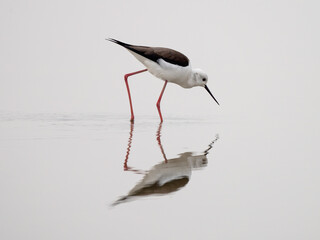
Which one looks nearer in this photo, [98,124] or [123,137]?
→ [123,137]

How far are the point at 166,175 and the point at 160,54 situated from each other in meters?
5.04

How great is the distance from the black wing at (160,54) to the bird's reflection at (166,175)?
3.74 m

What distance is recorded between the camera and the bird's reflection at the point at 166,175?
12.1 feet

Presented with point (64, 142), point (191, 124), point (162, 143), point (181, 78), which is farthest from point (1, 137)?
point (181, 78)

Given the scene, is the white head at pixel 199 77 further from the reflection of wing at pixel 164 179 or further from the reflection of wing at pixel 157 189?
the reflection of wing at pixel 157 189

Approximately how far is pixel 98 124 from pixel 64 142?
7.18 feet

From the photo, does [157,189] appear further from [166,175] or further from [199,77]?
[199,77]

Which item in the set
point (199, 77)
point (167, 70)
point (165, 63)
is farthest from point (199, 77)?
point (165, 63)

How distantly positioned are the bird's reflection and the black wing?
374 centimetres

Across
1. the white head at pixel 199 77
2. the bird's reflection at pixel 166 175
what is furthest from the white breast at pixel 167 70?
the bird's reflection at pixel 166 175

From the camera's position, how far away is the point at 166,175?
4.21 metres

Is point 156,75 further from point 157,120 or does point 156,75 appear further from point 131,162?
point 131,162

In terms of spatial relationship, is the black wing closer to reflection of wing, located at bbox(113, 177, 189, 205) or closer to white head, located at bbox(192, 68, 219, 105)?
white head, located at bbox(192, 68, 219, 105)

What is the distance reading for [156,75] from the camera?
924 cm
